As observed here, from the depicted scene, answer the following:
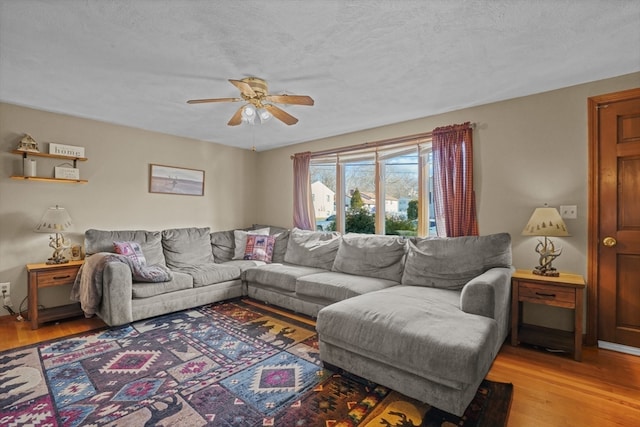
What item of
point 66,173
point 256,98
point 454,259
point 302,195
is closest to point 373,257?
point 454,259

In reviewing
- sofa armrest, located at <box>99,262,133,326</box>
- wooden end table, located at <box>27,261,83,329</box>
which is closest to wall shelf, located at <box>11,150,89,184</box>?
wooden end table, located at <box>27,261,83,329</box>

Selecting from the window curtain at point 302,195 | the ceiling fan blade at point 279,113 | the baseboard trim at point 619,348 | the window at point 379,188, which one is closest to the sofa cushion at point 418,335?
the baseboard trim at point 619,348

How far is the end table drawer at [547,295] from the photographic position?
7.95ft

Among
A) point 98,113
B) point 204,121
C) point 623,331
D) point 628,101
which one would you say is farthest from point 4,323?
point 628,101

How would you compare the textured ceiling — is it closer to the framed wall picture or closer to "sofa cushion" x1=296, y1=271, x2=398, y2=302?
the framed wall picture

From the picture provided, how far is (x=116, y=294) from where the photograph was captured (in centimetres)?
298

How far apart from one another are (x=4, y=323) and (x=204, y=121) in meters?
2.98

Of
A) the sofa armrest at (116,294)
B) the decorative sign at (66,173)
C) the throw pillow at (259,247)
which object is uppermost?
the decorative sign at (66,173)

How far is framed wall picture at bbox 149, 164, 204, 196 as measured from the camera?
4.37 meters

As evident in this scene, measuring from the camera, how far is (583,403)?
1.88m

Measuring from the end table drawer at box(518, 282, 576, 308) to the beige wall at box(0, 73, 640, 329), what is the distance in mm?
439

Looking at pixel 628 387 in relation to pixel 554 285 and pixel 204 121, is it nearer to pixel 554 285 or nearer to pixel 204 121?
pixel 554 285

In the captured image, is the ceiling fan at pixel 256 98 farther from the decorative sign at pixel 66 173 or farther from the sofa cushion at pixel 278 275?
the decorative sign at pixel 66 173

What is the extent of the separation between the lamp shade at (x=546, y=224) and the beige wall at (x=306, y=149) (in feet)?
0.98
